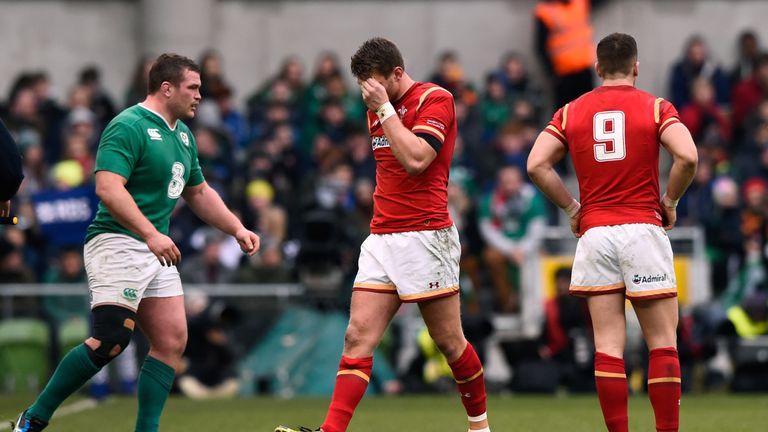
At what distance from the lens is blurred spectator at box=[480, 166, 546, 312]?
17859 mm

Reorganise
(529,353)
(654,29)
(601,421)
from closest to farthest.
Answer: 1. (601,421)
2. (529,353)
3. (654,29)

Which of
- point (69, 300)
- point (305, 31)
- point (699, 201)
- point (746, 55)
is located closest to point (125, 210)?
point (69, 300)

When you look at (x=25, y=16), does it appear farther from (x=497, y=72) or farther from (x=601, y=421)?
(x=601, y=421)

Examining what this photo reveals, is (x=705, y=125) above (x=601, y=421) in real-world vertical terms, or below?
above

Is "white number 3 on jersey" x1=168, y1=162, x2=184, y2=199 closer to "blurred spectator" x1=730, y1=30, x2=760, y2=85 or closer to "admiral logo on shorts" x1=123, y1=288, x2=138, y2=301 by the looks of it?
"admiral logo on shorts" x1=123, y1=288, x2=138, y2=301

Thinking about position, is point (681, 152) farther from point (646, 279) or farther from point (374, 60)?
point (374, 60)

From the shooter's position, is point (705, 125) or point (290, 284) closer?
point (290, 284)

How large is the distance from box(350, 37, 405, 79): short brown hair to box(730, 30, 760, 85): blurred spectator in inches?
538

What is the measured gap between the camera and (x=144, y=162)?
8.86m

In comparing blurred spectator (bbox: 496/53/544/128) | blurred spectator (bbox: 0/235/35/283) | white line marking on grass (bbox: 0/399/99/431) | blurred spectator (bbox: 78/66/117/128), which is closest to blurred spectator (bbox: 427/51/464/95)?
blurred spectator (bbox: 496/53/544/128)

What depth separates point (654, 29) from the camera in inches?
925

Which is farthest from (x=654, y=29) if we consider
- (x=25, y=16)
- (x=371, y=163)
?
(x=25, y=16)

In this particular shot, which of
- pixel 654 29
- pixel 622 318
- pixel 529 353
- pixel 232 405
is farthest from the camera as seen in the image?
pixel 654 29

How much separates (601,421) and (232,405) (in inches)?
168
